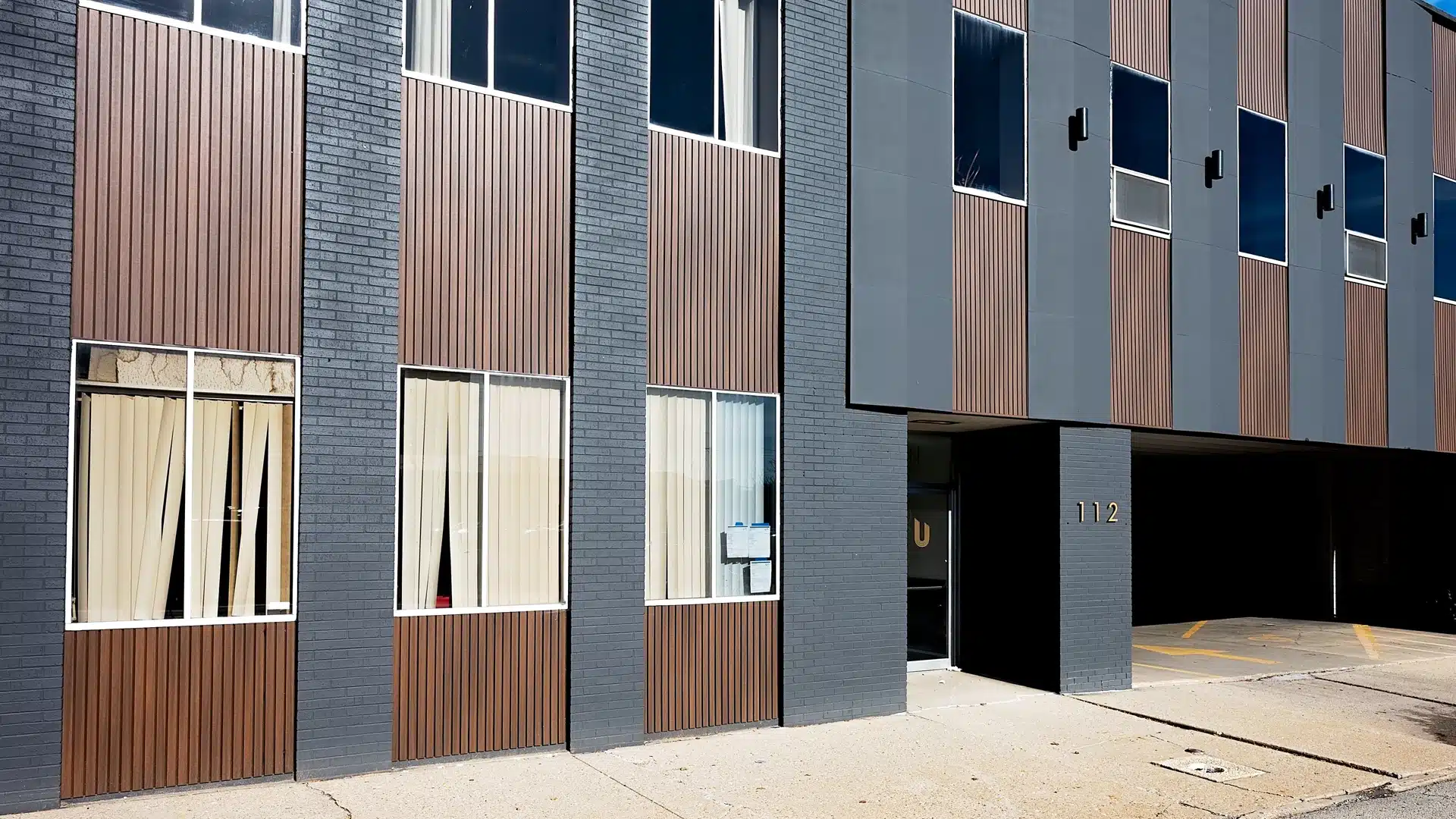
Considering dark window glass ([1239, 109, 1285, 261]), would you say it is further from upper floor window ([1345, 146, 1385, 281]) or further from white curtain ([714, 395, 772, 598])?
white curtain ([714, 395, 772, 598])

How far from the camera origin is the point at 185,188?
9336mm

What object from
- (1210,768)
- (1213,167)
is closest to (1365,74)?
(1213,167)

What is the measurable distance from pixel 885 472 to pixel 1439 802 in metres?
5.76

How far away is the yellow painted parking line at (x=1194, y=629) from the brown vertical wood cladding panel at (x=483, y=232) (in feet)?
47.8

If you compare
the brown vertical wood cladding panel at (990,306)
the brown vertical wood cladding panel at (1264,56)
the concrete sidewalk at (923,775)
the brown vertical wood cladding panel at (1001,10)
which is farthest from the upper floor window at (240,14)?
the brown vertical wood cladding panel at (1264,56)

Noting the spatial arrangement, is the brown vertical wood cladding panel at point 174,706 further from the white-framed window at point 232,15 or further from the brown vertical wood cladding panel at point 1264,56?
the brown vertical wood cladding panel at point 1264,56

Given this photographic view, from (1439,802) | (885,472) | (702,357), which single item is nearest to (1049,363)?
(885,472)

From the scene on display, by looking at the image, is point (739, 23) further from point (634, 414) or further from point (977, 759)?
point (977, 759)

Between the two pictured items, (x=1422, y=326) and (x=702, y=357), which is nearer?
(x=702, y=357)

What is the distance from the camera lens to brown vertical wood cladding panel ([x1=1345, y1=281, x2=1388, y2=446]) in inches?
707

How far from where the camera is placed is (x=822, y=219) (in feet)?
41.7

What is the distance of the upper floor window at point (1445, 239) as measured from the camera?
1967 cm

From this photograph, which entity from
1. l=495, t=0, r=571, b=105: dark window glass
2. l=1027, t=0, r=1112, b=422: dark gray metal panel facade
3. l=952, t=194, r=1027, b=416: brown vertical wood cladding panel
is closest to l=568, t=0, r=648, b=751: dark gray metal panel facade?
l=495, t=0, r=571, b=105: dark window glass

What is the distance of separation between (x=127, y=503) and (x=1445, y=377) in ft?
63.7
